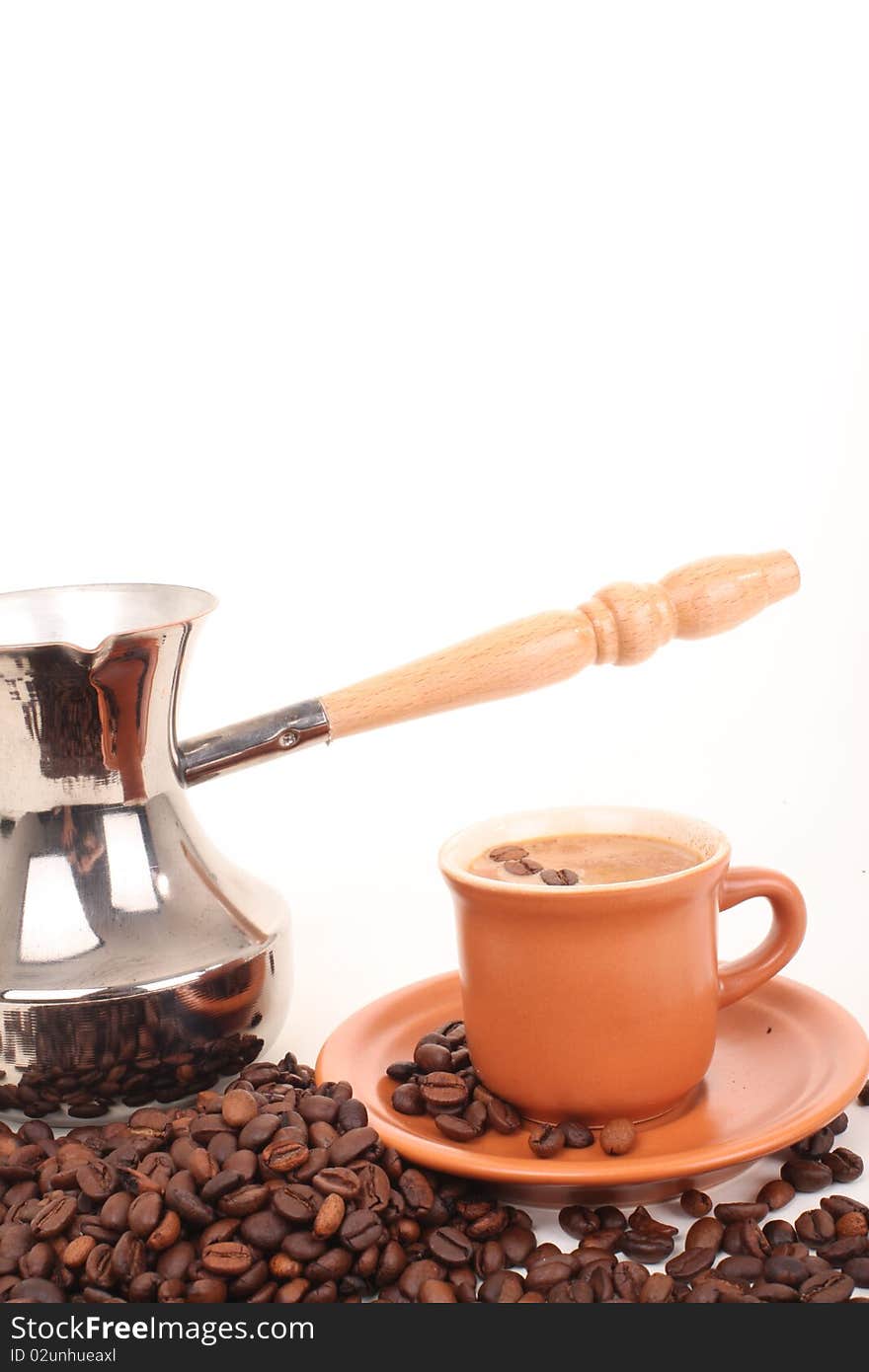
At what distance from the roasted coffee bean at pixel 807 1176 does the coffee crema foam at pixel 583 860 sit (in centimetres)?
34

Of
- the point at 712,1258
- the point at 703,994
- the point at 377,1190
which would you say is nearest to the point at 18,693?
the point at 377,1190

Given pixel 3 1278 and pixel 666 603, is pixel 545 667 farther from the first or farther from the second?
pixel 3 1278

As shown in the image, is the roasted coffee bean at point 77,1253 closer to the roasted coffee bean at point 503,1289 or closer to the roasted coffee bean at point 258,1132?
the roasted coffee bean at point 258,1132

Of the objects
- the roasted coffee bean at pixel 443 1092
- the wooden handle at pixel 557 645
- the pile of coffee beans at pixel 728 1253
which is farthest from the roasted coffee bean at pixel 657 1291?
the wooden handle at pixel 557 645

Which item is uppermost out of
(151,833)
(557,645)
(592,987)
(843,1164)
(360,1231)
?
Result: (557,645)

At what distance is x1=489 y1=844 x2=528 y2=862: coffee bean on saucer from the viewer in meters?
1.86

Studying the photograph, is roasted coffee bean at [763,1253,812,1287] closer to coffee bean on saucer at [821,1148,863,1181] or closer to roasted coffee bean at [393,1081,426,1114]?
coffee bean on saucer at [821,1148,863,1181]

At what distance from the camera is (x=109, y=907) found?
1.90 m

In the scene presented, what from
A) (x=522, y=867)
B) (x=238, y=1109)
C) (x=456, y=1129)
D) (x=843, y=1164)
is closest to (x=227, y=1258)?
(x=238, y=1109)

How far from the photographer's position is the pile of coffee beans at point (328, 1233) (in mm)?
1527

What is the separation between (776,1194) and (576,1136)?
216mm

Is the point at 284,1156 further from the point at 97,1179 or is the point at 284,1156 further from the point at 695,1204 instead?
the point at 695,1204

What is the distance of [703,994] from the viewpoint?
1.79 m

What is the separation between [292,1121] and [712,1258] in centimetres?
43
